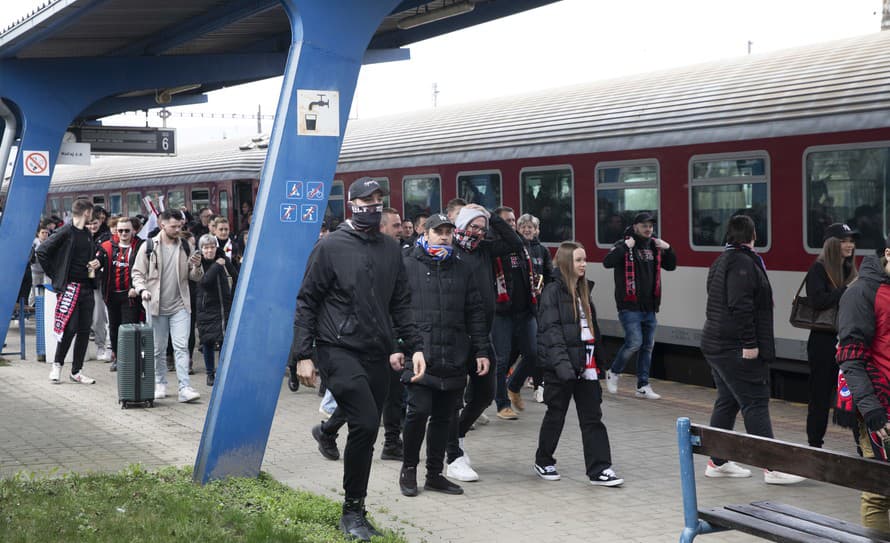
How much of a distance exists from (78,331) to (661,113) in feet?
22.3

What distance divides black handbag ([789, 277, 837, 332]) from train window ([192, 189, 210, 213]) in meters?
17.9

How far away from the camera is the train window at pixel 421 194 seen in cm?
1633

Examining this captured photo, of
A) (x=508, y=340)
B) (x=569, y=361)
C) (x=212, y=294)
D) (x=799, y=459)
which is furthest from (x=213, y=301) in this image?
(x=799, y=459)

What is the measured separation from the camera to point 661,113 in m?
12.7

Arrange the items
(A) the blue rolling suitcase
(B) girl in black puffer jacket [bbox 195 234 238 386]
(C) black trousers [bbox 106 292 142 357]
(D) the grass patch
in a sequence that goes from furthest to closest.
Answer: (C) black trousers [bbox 106 292 142 357], (B) girl in black puffer jacket [bbox 195 234 238 386], (A) the blue rolling suitcase, (D) the grass patch

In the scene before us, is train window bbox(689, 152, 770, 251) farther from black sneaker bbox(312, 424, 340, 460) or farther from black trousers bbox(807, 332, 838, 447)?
black sneaker bbox(312, 424, 340, 460)

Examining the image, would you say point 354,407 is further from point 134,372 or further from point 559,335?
point 134,372

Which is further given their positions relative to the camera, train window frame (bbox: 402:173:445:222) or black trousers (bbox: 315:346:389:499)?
train window frame (bbox: 402:173:445:222)

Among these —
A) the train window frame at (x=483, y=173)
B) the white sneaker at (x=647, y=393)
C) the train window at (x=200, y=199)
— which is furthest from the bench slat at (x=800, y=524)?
the train window at (x=200, y=199)

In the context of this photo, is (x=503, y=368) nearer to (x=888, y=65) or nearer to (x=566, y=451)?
(x=566, y=451)

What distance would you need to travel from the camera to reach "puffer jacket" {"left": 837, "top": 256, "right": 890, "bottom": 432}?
17.8ft

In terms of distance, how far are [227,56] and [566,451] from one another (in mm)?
8139

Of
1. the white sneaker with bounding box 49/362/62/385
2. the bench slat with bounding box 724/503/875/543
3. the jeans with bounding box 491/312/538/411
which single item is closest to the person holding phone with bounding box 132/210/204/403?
the white sneaker with bounding box 49/362/62/385

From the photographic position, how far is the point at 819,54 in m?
11.9
